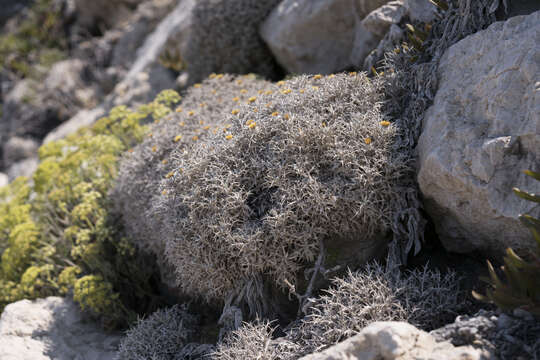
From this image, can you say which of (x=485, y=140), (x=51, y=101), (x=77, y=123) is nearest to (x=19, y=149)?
(x=51, y=101)

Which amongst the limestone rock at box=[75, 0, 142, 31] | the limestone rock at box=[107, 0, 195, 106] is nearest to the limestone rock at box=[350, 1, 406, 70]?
the limestone rock at box=[107, 0, 195, 106]

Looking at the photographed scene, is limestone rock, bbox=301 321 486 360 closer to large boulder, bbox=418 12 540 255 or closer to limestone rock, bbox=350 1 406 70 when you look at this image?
large boulder, bbox=418 12 540 255

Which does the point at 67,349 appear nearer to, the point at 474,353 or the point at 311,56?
the point at 474,353

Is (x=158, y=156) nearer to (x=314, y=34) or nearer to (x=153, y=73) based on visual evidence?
(x=314, y=34)

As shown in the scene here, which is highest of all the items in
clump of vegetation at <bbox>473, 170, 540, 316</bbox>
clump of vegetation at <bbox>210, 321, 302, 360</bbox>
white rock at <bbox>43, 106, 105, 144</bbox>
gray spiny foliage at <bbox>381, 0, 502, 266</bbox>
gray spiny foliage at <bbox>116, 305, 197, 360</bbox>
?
gray spiny foliage at <bbox>381, 0, 502, 266</bbox>

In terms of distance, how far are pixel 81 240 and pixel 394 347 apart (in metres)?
3.54

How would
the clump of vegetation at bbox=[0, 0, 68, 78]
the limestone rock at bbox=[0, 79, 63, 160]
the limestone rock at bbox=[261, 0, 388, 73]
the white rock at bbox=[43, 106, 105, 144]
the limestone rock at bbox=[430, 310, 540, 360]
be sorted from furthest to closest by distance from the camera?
the clump of vegetation at bbox=[0, 0, 68, 78], the limestone rock at bbox=[0, 79, 63, 160], the white rock at bbox=[43, 106, 105, 144], the limestone rock at bbox=[261, 0, 388, 73], the limestone rock at bbox=[430, 310, 540, 360]

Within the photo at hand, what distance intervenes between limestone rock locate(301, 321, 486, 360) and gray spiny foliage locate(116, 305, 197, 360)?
5.15ft

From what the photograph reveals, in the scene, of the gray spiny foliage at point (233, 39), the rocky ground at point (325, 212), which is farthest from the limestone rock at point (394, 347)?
the gray spiny foliage at point (233, 39)

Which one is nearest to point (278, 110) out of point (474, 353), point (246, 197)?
point (246, 197)

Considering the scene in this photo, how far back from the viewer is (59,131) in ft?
32.2

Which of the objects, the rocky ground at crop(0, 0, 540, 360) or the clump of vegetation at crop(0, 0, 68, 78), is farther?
the clump of vegetation at crop(0, 0, 68, 78)

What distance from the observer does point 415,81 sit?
141 inches

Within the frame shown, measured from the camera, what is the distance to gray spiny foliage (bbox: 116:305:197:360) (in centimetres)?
353
